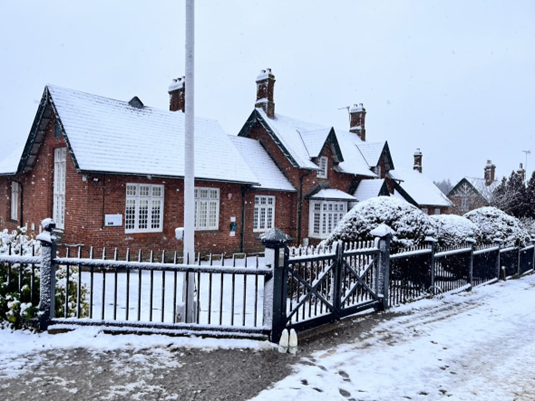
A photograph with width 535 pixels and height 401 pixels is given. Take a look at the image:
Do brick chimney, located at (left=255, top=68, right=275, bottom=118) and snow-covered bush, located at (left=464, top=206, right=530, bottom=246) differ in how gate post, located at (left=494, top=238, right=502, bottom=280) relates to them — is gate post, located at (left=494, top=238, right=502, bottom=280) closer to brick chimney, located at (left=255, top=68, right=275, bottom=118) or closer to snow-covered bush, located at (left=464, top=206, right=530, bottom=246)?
snow-covered bush, located at (left=464, top=206, right=530, bottom=246)

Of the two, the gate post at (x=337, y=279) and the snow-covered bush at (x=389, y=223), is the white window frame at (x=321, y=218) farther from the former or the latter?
the gate post at (x=337, y=279)

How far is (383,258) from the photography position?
26.9ft

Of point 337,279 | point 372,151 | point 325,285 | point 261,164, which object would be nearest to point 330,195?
point 261,164

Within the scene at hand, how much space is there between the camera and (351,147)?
29.6 metres

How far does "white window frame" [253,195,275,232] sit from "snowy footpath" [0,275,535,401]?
13.5 m

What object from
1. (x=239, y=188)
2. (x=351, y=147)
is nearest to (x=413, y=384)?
(x=239, y=188)

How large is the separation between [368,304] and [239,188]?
11925 mm

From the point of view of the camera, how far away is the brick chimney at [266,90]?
24.8 metres

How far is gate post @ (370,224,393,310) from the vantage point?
26.7 ft

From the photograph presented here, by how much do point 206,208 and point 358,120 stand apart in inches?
801

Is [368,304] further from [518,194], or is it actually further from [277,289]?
[518,194]

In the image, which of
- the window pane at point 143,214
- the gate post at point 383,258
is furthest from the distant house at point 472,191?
the gate post at point 383,258

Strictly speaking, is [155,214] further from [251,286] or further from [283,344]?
[283,344]

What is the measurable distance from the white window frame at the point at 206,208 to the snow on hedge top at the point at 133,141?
0.93 meters
